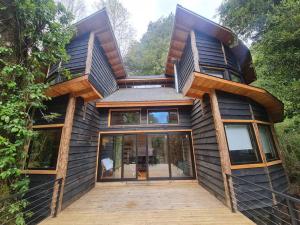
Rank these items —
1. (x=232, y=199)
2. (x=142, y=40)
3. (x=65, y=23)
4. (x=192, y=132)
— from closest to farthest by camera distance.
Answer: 1. (x=232, y=199)
2. (x=65, y=23)
3. (x=192, y=132)
4. (x=142, y=40)

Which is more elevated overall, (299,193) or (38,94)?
(38,94)

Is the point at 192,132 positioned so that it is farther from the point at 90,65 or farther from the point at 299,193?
the point at 90,65

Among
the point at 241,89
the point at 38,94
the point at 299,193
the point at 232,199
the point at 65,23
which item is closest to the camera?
the point at 38,94

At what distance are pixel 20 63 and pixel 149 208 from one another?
423 centimetres

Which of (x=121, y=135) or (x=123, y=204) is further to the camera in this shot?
(x=121, y=135)

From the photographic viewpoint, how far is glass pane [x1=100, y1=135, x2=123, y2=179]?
233 inches

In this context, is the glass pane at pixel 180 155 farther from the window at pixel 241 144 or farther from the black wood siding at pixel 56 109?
the black wood siding at pixel 56 109

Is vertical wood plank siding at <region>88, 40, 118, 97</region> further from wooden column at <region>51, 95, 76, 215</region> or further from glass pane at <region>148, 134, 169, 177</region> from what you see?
glass pane at <region>148, 134, 169, 177</region>

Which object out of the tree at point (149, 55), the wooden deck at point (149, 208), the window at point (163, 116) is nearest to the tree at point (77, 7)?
the tree at point (149, 55)

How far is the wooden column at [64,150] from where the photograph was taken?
3566mm

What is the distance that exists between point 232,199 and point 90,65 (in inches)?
216

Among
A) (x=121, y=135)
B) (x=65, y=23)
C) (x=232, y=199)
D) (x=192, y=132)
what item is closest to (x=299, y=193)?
(x=232, y=199)

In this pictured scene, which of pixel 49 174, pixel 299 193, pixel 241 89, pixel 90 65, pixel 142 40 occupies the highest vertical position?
pixel 142 40

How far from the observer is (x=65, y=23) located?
3.76 meters
